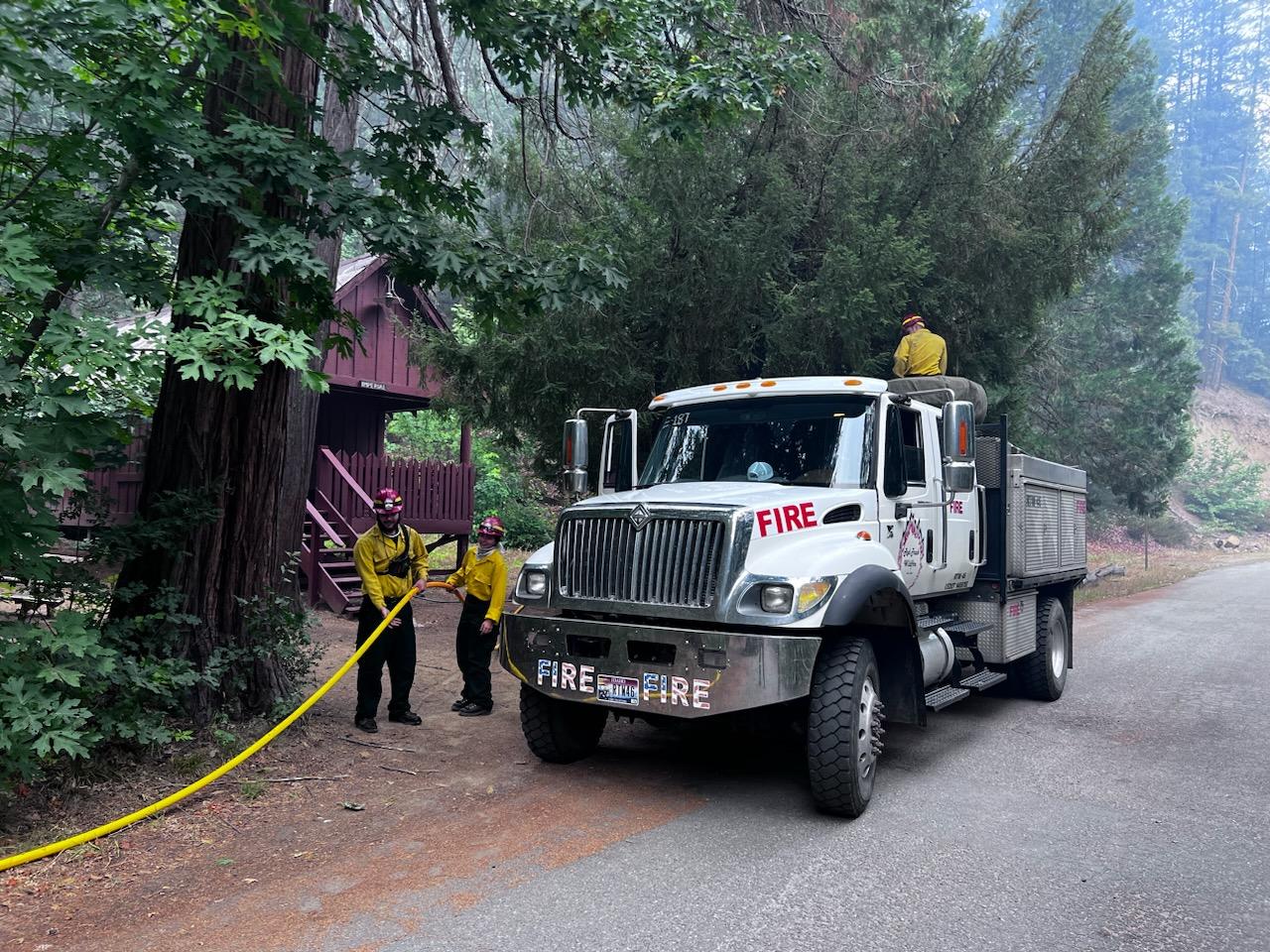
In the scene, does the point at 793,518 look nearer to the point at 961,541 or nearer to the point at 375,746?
the point at 961,541

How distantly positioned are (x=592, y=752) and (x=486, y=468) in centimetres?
2321

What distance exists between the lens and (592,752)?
676cm

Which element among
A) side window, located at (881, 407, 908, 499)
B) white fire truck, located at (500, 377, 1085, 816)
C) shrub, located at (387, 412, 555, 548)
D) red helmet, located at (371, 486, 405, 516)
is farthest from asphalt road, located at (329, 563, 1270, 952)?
shrub, located at (387, 412, 555, 548)

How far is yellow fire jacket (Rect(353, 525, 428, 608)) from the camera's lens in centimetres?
725

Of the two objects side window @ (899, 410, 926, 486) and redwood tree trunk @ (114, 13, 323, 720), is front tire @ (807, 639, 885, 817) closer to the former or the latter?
side window @ (899, 410, 926, 486)

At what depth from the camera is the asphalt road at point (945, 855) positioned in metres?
3.95

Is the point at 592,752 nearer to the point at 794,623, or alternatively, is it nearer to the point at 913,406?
the point at 794,623

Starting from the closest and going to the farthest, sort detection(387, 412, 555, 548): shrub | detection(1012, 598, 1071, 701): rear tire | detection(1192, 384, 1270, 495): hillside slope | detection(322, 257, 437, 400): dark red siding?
1. detection(1012, 598, 1071, 701): rear tire
2. detection(322, 257, 437, 400): dark red siding
3. detection(387, 412, 555, 548): shrub
4. detection(1192, 384, 1270, 495): hillside slope

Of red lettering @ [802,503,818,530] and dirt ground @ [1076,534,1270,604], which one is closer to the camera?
red lettering @ [802,503,818,530]

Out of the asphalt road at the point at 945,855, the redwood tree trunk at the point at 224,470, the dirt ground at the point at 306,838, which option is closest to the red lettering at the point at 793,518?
the asphalt road at the point at 945,855

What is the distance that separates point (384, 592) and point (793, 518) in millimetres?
3389

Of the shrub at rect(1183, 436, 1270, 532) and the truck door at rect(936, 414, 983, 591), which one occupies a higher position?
the shrub at rect(1183, 436, 1270, 532)

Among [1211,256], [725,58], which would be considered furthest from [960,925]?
[1211,256]

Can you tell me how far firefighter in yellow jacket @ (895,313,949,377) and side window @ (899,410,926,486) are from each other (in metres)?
1.65
